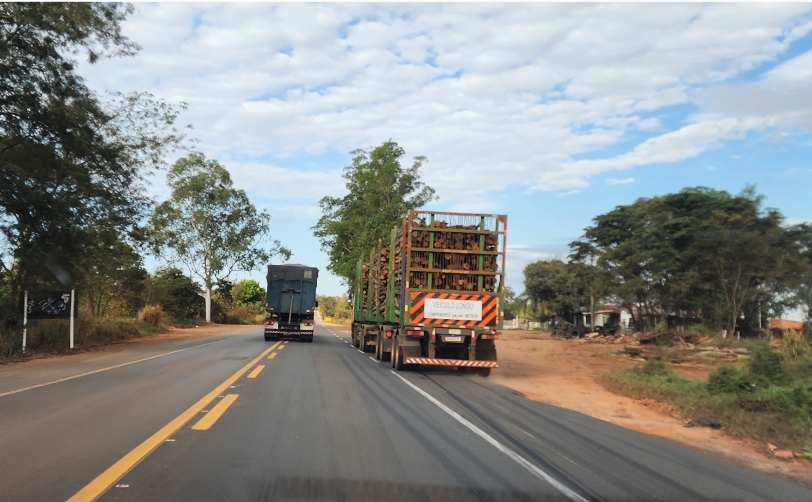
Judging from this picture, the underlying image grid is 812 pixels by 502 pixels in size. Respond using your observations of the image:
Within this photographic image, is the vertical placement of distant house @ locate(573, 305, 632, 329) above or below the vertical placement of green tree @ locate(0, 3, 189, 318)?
below

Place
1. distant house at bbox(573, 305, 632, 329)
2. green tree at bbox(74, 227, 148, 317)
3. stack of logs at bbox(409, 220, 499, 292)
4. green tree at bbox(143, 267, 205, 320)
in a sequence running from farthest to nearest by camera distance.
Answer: distant house at bbox(573, 305, 632, 329) < green tree at bbox(143, 267, 205, 320) < green tree at bbox(74, 227, 148, 317) < stack of logs at bbox(409, 220, 499, 292)

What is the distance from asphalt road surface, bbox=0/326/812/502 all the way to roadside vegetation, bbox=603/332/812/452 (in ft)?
6.83

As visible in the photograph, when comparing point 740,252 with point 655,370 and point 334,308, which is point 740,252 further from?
point 334,308

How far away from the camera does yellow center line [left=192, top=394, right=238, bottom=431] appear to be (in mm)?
8352

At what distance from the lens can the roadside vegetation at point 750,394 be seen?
32.3 ft

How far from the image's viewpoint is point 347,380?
14.3m

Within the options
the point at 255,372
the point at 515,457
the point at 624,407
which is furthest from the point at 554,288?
the point at 515,457

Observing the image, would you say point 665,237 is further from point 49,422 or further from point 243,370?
point 49,422

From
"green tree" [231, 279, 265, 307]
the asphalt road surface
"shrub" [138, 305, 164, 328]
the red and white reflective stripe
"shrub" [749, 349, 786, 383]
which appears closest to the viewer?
the asphalt road surface

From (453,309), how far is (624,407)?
18.2 feet

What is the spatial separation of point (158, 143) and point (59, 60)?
7544 millimetres

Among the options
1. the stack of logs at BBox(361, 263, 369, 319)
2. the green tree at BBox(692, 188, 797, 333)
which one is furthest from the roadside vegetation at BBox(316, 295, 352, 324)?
the stack of logs at BBox(361, 263, 369, 319)

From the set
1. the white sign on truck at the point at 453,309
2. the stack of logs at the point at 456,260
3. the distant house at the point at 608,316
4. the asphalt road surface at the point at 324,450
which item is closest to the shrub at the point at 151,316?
the stack of logs at the point at 456,260

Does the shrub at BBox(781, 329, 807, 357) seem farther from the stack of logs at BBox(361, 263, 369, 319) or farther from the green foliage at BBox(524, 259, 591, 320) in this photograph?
the green foliage at BBox(524, 259, 591, 320)
